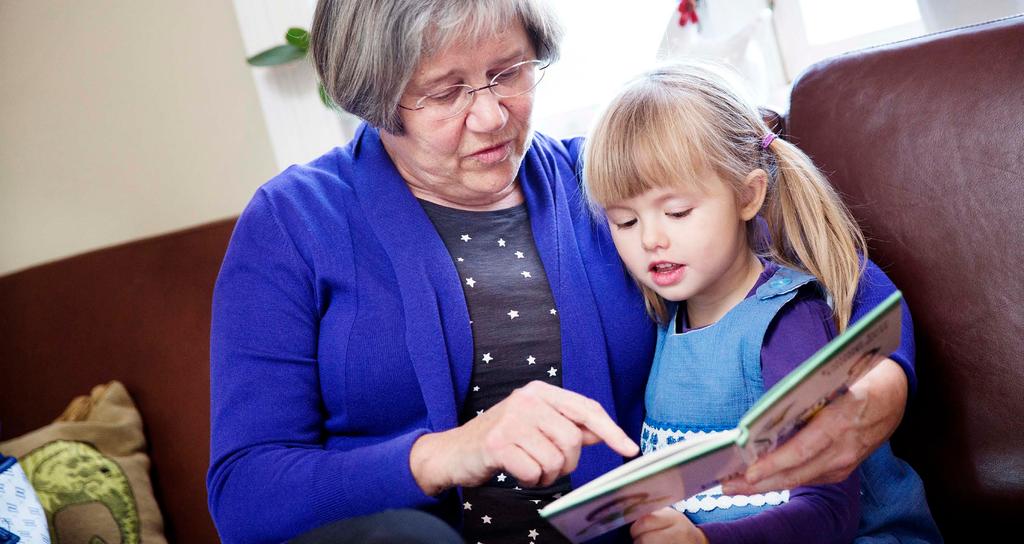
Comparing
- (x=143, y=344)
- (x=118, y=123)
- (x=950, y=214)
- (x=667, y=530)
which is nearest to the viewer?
(x=667, y=530)

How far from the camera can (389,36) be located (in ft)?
4.36

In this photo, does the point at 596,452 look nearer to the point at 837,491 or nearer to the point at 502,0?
the point at 837,491

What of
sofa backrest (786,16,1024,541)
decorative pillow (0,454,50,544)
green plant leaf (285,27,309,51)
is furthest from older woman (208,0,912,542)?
green plant leaf (285,27,309,51)

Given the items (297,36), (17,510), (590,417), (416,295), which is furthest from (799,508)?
(297,36)

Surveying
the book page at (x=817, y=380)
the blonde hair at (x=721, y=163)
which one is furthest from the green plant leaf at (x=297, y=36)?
the book page at (x=817, y=380)

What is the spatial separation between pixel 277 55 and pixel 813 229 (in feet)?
5.69

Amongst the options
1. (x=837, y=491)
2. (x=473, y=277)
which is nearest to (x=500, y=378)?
(x=473, y=277)

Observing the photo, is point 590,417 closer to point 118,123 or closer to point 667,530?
point 667,530

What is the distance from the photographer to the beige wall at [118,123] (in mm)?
2742

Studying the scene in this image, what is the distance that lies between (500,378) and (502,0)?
55 cm

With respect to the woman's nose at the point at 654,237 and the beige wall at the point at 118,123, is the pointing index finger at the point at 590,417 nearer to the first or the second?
the woman's nose at the point at 654,237

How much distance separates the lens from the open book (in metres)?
0.80

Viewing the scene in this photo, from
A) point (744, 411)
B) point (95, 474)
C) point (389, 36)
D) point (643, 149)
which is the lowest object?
point (95, 474)

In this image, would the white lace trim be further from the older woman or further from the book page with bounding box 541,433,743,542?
the book page with bounding box 541,433,743,542
